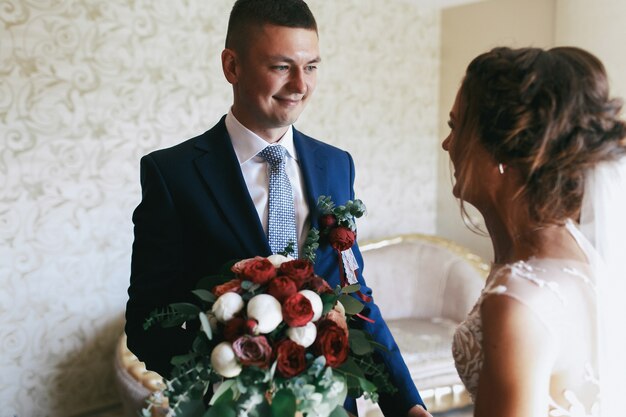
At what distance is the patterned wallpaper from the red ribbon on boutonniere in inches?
78.0

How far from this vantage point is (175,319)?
130 centimetres

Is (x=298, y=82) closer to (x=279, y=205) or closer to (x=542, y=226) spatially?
(x=279, y=205)

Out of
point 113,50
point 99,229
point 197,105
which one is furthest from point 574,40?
point 99,229

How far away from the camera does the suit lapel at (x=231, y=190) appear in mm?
1565

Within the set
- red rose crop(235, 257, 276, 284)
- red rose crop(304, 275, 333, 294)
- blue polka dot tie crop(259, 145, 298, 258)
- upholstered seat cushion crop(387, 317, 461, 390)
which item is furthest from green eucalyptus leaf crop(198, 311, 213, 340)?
upholstered seat cushion crop(387, 317, 461, 390)

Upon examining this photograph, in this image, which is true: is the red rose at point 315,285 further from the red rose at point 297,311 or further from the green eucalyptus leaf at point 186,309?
the green eucalyptus leaf at point 186,309

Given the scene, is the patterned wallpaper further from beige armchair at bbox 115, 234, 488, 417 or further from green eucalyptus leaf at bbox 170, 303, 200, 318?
green eucalyptus leaf at bbox 170, 303, 200, 318

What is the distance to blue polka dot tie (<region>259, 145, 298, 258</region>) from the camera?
1.59m

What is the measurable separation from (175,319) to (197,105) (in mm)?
2466

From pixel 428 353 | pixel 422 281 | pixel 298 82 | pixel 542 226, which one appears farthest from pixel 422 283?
pixel 542 226

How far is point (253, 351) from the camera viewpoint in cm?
115

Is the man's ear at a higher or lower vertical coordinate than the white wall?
higher

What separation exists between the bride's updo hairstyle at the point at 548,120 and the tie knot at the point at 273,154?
57 cm

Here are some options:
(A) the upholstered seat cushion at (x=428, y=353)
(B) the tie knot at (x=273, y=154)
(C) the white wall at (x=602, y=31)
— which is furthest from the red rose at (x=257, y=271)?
(C) the white wall at (x=602, y=31)
